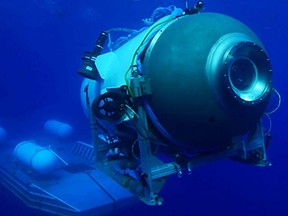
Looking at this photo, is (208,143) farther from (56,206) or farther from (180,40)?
(56,206)

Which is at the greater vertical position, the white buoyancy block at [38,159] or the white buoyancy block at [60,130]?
the white buoyancy block at [60,130]

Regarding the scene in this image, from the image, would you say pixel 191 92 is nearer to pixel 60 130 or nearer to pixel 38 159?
pixel 38 159

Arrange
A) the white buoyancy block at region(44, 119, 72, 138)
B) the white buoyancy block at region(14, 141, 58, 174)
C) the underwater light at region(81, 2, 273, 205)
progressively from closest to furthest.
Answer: the underwater light at region(81, 2, 273, 205), the white buoyancy block at region(14, 141, 58, 174), the white buoyancy block at region(44, 119, 72, 138)

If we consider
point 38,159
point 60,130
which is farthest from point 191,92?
point 60,130

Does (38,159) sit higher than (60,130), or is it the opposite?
(60,130)

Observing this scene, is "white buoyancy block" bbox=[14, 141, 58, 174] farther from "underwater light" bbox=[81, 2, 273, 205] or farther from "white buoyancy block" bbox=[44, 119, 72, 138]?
"underwater light" bbox=[81, 2, 273, 205]

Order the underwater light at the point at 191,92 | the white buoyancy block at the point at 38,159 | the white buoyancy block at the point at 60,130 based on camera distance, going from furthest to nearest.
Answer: the white buoyancy block at the point at 60,130
the white buoyancy block at the point at 38,159
the underwater light at the point at 191,92

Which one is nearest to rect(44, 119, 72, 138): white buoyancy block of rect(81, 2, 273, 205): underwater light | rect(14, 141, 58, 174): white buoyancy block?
rect(14, 141, 58, 174): white buoyancy block

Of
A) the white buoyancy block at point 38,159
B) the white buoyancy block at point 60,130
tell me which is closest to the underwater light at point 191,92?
the white buoyancy block at point 38,159

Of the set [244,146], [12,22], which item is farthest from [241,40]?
[12,22]

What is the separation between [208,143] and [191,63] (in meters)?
0.91

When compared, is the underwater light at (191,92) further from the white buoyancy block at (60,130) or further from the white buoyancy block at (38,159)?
the white buoyancy block at (60,130)

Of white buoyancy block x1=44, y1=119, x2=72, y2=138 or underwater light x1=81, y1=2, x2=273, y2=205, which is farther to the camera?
white buoyancy block x1=44, y1=119, x2=72, y2=138

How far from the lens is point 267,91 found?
9.03ft
